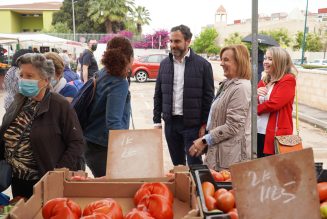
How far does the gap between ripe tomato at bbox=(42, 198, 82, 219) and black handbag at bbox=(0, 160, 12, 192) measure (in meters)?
0.97

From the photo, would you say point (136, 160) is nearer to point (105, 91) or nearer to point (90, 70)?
point (105, 91)

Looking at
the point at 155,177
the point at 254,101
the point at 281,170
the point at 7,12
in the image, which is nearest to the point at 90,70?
the point at 254,101

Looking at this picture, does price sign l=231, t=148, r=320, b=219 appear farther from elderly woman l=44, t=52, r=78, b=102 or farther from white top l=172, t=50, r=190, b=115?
elderly woman l=44, t=52, r=78, b=102

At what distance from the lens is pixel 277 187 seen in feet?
5.11

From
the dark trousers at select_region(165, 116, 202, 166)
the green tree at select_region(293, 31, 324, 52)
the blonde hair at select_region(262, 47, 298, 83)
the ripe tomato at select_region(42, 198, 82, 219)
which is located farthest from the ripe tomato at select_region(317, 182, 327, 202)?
the green tree at select_region(293, 31, 324, 52)

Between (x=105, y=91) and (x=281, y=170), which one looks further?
(x=105, y=91)

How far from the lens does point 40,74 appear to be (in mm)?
2768

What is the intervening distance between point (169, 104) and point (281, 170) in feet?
8.27

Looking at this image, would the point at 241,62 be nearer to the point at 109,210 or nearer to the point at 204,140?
the point at 204,140

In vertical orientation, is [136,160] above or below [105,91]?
below

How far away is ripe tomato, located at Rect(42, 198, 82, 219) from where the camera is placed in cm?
172

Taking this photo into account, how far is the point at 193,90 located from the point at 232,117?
80cm

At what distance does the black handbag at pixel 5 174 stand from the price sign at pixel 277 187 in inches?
67.2

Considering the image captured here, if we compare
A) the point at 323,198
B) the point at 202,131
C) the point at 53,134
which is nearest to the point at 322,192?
the point at 323,198
